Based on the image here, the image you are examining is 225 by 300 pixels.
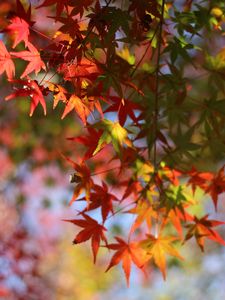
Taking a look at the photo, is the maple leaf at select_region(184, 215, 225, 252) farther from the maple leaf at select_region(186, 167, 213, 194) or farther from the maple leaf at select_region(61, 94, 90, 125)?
the maple leaf at select_region(61, 94, 90, 125)

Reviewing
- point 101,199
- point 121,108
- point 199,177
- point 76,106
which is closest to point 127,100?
point 121,108

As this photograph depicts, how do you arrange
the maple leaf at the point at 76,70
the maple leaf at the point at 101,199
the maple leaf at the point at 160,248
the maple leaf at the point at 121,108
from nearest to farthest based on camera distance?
the maple leaf at the point at 76,70 → the maple leaf at the point at 121,108 → the maple leaf at the point at 101,199 → the maple leaf at the point at 160,248

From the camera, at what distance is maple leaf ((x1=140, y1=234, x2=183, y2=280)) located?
157 cm

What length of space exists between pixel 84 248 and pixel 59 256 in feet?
1.83

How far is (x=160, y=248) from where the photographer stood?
1.61 meters

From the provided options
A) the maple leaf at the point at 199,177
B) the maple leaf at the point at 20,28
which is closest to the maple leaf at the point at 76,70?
the maple leaf at the point at 20,28

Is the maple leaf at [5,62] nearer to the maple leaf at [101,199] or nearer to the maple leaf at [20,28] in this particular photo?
the maple leaf at [20,28]

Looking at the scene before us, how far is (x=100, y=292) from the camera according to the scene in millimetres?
9938

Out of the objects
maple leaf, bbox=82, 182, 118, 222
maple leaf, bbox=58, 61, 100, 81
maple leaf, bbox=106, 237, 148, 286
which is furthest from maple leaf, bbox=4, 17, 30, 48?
maple leaf, bbox=106, 237, 148, 286

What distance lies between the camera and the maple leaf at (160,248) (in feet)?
5.16

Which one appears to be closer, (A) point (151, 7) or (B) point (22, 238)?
(A) point (151, 7)

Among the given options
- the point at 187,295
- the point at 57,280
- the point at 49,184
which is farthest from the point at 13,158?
the point at 57,280

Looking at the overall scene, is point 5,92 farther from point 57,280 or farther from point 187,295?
point 57,280

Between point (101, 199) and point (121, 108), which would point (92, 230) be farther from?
point (121, 108)
